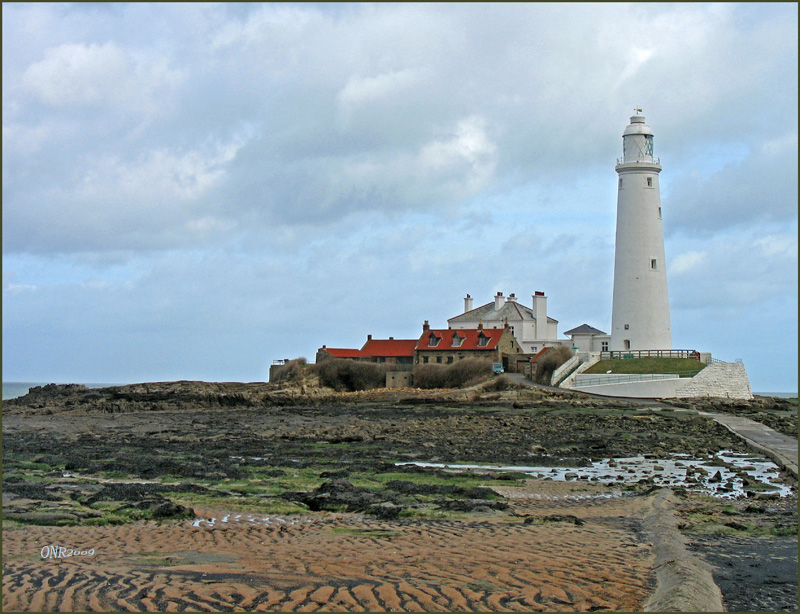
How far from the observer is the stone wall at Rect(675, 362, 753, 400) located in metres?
40.9

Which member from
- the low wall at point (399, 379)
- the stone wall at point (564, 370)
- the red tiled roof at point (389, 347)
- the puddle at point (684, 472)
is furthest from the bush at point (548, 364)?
the puddle at point (684, 472)

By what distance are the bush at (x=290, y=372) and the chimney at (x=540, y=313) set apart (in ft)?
57.9

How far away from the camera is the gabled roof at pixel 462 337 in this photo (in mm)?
54291

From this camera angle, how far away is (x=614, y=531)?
10.6 metres

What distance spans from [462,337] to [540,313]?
25.5 feet

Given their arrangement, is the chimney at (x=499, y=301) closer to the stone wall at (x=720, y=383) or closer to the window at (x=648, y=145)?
the window at (x=648, y=145)

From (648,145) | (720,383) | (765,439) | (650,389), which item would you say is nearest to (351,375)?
(650,389)

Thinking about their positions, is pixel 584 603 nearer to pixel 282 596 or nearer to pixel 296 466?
pixel 282 596

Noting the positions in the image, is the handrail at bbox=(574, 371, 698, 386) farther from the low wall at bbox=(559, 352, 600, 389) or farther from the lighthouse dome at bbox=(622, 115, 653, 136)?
the lighthouse dome at bbox=(622, 115, 653, 136)

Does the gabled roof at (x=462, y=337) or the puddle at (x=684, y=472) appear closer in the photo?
the puddle at (x=684, y=472)

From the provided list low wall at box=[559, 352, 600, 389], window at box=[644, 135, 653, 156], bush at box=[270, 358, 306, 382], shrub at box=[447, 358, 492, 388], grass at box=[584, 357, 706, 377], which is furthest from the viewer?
bush at box=[270, 358, 306, 382]

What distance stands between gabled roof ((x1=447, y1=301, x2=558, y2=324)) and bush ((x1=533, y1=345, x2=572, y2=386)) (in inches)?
426

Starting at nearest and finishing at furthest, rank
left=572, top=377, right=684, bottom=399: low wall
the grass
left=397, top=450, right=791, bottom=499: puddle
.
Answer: left=397, top=450, right=791, bottom=499: puddle → left=572, top=377, right=684, bottom=399: low wall → the grass

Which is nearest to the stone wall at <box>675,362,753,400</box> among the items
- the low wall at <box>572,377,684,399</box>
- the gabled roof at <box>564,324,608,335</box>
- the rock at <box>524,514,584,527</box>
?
the low wall at <box>572,377,684,399</box>
